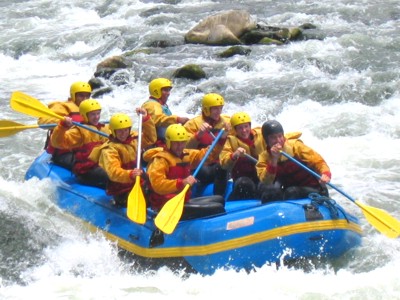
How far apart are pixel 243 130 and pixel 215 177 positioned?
532mm

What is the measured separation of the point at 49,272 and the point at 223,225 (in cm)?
156

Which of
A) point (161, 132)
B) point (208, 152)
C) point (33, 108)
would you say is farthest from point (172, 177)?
point (33, 108)

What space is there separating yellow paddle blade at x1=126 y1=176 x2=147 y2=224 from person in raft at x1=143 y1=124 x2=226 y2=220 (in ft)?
0.39

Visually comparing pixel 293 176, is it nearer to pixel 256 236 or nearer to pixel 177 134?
pixel 256 236

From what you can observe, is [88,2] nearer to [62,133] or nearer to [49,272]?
[62,133]

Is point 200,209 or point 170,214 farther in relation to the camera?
point 200,209

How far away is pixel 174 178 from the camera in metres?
5.98

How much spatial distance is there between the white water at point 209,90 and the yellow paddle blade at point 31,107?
776mm

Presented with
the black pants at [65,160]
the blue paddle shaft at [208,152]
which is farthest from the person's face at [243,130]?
the black pants at [65,160]

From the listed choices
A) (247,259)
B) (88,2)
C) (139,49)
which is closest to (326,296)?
(247,259)

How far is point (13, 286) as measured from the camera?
5695 mm

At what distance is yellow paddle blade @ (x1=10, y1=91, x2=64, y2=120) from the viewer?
7.18 metres

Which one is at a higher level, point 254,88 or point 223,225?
point 223,225

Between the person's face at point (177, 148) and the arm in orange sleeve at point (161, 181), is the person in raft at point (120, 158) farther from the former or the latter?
the person's face at point (177, 148)
